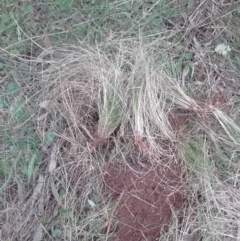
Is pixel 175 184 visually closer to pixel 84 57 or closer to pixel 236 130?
pixel 236 130

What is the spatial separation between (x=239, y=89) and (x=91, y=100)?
760 millimetres

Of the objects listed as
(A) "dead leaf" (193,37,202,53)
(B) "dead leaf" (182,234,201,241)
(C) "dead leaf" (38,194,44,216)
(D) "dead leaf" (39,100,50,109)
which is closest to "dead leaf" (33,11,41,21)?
(D) "dead leaf" (39,100,50,109)

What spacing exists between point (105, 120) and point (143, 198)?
15.8 inches

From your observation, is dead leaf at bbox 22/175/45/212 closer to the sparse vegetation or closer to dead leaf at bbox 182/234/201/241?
the sparse vegetation

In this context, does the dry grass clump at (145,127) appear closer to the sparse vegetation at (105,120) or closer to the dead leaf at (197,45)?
the sparse vegetation at (105,120)

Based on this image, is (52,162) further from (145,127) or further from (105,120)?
(145,127)

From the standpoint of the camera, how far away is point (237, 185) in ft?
7.95

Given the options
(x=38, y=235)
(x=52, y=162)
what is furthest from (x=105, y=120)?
(x=38, y=235)

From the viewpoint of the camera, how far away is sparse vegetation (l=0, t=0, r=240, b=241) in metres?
2.37

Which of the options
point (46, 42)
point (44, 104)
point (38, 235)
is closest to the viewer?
point (38, 235)

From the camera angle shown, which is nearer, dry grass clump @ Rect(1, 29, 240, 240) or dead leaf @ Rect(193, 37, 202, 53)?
dry grass clump @ Rect(1, 29, 240, 240)

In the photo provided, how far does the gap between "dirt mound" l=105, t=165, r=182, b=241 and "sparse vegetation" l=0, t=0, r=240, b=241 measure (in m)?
0.01

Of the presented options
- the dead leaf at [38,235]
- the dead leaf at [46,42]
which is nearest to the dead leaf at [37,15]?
the dead leaf at [46,42]

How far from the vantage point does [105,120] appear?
2.37 meters
